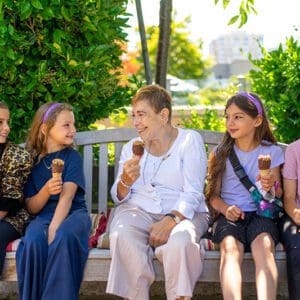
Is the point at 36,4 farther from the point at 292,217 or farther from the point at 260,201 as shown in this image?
the point at 292,217

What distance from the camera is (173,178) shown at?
4.43 m

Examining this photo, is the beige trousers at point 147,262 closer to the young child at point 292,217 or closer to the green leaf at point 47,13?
the young child at point 292,217

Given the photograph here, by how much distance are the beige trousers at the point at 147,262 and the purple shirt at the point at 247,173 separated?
1.57 ft

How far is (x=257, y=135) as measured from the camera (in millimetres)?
4559

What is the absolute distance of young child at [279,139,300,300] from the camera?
3887mm

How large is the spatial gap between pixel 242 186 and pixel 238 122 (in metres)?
0.43

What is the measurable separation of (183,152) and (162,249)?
0.80 m

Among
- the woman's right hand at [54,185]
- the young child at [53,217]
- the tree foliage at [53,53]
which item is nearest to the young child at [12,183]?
the young child at [53,217]

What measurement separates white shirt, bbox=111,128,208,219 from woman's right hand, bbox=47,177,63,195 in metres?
0.46

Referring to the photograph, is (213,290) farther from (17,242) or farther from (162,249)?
(17,242)

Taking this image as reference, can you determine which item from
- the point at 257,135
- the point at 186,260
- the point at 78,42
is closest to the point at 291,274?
the point at 186,260

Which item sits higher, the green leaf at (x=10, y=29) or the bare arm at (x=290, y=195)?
the green leaf at (x=10, y=29)

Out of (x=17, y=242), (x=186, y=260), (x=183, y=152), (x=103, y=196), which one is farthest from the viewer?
(x=103, y=196)

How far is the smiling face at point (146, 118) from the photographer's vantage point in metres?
4.44
